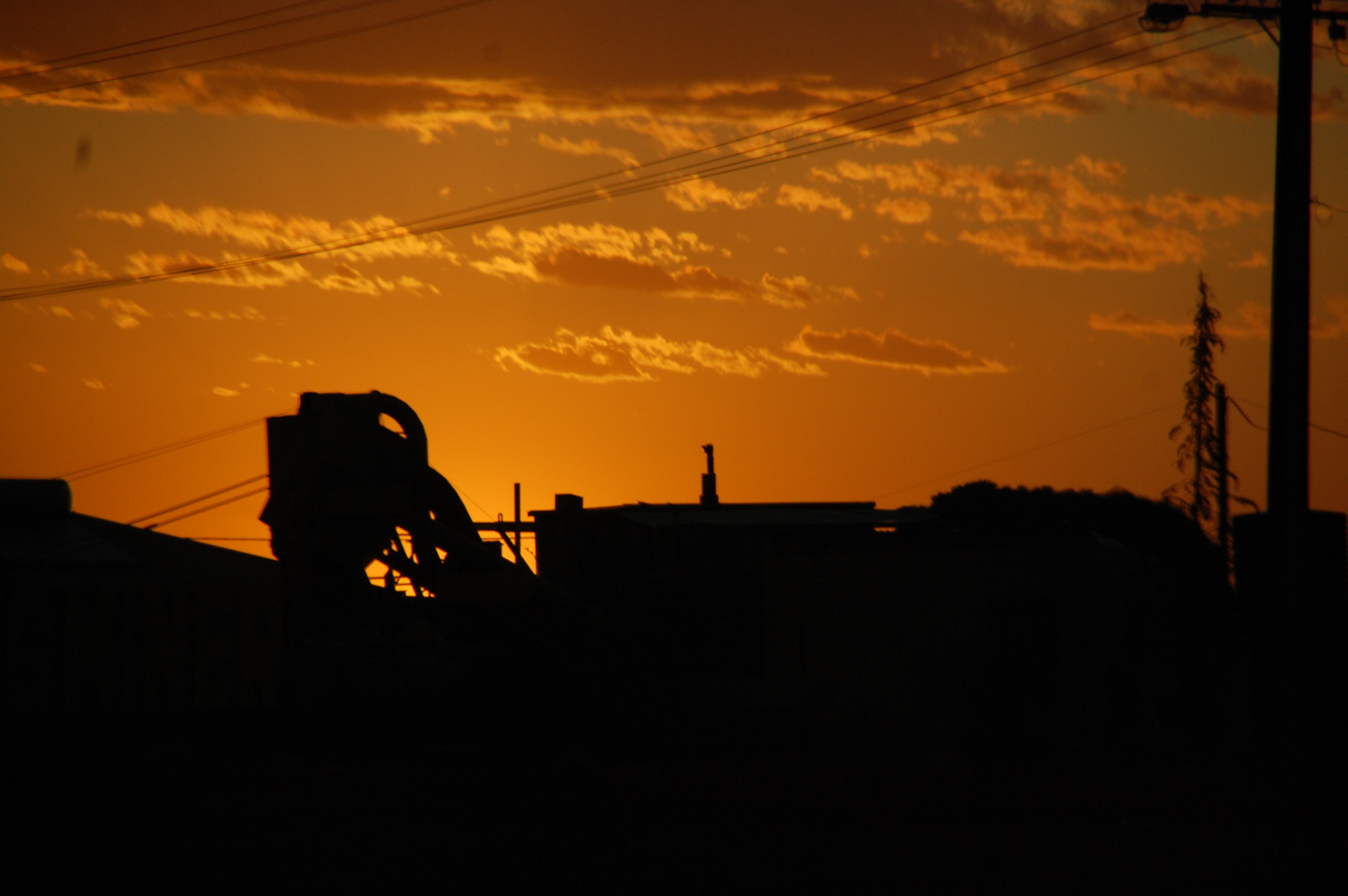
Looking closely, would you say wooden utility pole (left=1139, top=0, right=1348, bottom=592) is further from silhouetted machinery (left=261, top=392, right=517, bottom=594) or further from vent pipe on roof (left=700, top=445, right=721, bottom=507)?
vent pipe on roof (left=700, top=445, right=721, bottom=507)

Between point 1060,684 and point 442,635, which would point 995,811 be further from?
point 442,635

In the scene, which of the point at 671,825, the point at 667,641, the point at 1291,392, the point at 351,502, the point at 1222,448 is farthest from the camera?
the point at 1222,448

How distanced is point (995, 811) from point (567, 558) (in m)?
12.5

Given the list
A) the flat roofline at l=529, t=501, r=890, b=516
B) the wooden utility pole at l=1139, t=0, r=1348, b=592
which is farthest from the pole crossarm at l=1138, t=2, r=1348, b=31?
the flat roofline at l=529, t=501, r=890, b=516

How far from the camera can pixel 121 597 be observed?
62.3 ft

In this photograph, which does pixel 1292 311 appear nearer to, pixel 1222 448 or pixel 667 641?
pixel 667 641

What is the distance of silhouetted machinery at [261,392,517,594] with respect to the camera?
21031mm

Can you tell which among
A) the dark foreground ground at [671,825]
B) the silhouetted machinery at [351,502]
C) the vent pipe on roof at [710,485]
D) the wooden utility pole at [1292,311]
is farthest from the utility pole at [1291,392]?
the vent pipe on roof at [710,485]

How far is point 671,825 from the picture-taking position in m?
12.4

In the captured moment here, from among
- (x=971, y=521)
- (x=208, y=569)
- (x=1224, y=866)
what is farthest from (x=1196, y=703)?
(x=208, y=569)

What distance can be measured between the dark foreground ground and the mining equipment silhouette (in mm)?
1574

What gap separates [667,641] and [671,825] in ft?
24.6

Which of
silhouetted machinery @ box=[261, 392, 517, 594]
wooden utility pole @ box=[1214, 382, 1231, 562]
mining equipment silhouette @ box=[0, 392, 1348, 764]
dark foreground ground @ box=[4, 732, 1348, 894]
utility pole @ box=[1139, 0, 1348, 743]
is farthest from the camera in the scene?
wooden utility pole @ box=[1214, 382, 1231, 562]

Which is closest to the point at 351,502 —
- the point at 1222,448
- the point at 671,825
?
the point at 671,825
